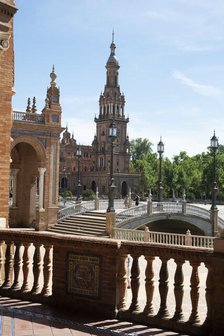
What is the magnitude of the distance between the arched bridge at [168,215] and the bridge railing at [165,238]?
19.8 ft

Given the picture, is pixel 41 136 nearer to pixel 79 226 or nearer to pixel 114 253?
pixel 79 226

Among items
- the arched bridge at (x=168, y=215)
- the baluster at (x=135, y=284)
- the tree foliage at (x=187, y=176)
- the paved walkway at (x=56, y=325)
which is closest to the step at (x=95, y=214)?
the arched bridge at (x=168, y=215)

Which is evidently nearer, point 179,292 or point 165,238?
point 179,292

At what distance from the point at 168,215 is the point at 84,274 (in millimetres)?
31093

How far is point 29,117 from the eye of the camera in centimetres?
3409

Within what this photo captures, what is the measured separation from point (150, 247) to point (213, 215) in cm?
2549

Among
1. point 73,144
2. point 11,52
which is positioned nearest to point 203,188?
point 73,144

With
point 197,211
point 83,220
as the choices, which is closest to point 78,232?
point 83,220

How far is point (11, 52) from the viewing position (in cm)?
930

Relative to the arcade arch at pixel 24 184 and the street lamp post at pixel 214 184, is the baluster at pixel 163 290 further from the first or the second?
the arcade arch at pixel 24 184

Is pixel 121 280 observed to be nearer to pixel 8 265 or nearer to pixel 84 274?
pixel 84 274

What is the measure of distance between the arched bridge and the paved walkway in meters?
27.7

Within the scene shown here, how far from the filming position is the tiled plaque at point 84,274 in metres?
6.24

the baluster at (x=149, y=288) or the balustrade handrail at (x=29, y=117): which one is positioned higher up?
the balustrade handrail at (x=29, y=117)
